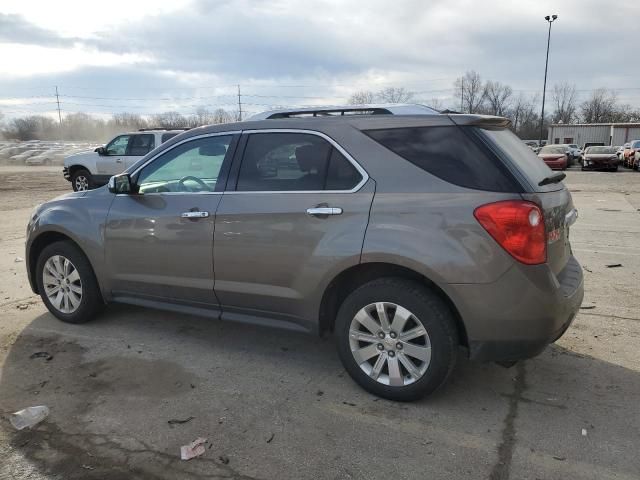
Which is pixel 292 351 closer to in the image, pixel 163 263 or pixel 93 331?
pixel 163 263

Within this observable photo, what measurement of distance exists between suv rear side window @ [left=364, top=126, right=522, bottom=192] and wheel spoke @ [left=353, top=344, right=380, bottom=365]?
116 centimetres

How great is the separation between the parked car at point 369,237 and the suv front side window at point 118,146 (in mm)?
12207

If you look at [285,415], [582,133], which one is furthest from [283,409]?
[582,133]

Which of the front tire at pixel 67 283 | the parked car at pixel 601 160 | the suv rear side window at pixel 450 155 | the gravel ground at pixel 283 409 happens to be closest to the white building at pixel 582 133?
the parked car at pixel 601 160

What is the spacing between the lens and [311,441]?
2.99 metres

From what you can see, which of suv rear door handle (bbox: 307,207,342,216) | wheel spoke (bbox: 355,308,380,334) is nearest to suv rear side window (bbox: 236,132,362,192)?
suv rear door handle (bbox: 307,207,342,216)

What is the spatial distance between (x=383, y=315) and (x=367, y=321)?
0.12 metres

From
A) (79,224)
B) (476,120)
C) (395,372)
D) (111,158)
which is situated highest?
(476,120)

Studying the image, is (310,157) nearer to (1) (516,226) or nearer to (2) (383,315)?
(2) (383,315)

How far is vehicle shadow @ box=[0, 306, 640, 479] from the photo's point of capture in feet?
9.11

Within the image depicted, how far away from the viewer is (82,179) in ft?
54.6

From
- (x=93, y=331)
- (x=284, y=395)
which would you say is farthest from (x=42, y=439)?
(x=93, y=331)

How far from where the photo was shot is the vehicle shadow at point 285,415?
2.78 meters

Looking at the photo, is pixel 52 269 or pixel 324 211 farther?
pixel 52 269
